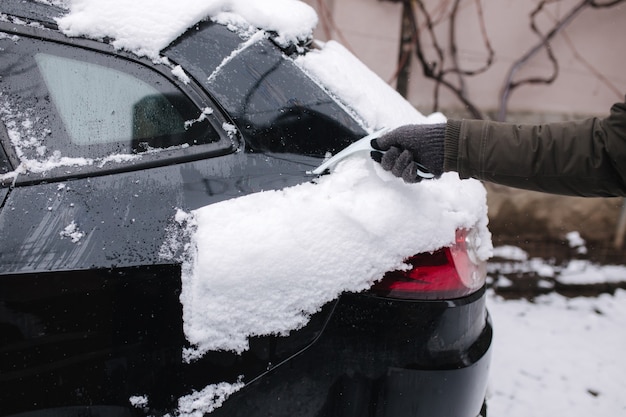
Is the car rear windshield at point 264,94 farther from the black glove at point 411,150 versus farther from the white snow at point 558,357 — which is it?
the white snow at point 558,357

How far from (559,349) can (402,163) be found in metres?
2.37

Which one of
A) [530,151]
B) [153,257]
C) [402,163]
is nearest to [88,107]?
[153,257]

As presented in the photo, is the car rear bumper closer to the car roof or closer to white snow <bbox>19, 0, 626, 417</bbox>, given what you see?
white snow <bbox>19, 0, 626, 417</bbox>

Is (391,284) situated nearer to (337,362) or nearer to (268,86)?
(337,362)

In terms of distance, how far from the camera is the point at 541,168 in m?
1.49

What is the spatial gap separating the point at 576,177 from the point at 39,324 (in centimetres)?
155

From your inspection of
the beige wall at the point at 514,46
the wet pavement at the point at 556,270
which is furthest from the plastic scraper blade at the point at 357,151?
the beige wall at the point at 514,46

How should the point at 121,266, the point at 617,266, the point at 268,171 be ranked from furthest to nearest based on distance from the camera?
the point at 617,266
the point at 268,171
the point at 121,266

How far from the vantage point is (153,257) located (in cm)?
129

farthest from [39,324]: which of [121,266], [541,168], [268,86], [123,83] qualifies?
[541,168]

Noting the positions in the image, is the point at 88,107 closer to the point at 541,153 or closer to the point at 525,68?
the point at 541,153

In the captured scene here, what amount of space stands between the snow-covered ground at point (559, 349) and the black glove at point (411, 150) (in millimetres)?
1680

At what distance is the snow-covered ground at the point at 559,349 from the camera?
8.69ft

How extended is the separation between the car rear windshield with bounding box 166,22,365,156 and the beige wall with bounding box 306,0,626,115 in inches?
111
